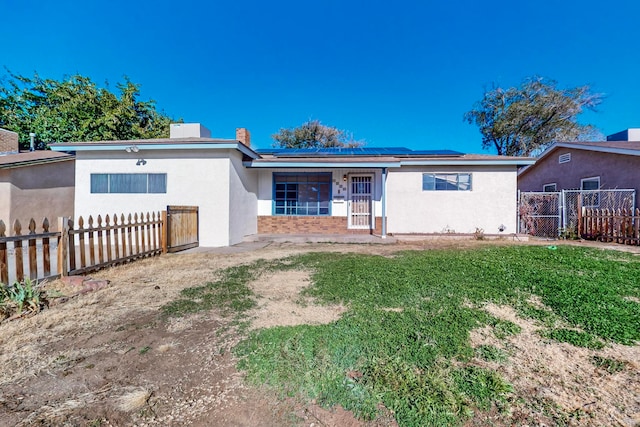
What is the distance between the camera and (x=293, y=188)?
40.6 ft

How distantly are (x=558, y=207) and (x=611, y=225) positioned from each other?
1844 millimetres

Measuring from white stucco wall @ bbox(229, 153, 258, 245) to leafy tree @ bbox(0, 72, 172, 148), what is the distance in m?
15.8

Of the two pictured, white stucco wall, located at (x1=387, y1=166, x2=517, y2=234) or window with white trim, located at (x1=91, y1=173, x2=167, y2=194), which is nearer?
window with white trim, located at (x1=91, y1=173, x2=167, y2=194)

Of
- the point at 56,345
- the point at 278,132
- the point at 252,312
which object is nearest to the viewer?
the point at 56,345

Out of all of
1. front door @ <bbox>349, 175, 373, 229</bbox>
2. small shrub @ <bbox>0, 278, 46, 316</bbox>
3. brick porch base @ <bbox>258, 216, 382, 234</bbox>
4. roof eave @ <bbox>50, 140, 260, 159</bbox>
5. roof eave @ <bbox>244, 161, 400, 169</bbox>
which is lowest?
small shrub @ <bbox>0, 278, 46, 316</bbox>

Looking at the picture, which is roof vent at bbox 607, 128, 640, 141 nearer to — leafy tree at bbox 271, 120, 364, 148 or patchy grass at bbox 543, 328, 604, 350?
patchy grass at bbox 543, 328, 604, 350

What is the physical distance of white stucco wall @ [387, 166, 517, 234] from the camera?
38.4ft

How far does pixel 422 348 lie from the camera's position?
269 cm

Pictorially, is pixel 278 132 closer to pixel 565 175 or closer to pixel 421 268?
pixel 565 175

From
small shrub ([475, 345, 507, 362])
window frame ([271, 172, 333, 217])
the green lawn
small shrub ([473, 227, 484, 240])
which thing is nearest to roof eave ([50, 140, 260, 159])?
window frame ([271, 172, 333, 217])

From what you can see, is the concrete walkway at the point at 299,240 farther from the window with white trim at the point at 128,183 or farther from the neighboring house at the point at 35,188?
the neighboring house at the point at 35,188

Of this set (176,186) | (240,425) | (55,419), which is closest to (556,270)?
(240,425)

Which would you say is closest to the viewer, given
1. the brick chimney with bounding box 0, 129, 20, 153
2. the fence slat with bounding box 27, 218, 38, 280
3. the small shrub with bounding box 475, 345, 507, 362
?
the small shrub with bounding box 475, 345, 507, 362

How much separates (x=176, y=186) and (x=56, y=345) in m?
7.47
